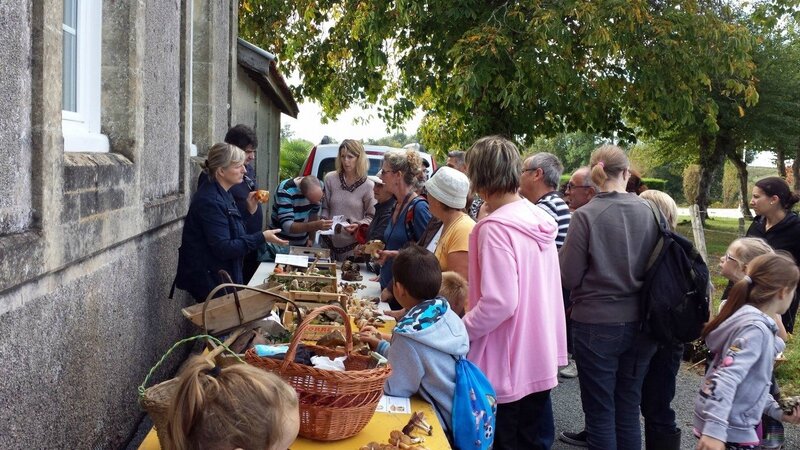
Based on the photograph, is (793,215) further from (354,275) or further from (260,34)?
(260,34)

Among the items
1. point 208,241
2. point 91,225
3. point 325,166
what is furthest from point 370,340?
point 325,166

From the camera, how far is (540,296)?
357 cm

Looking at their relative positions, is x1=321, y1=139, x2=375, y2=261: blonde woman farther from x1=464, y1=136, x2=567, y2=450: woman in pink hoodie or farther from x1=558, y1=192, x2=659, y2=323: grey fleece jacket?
x1=464, y1=136, x2=567, y2=450: woman in pink hoodie

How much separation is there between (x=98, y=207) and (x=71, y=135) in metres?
0.43

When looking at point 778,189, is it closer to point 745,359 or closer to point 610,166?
point 610,166

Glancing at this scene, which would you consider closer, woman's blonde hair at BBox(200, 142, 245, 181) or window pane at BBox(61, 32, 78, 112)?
window pane at BBox(61, 32, 78, 112)

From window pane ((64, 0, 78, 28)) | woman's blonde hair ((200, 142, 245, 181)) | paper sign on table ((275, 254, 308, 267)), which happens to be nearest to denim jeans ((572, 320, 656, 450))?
paper sign on table ((275, 254, 308, 267))

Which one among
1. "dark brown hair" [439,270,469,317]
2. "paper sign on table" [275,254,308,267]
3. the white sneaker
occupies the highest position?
"dark brown hair" [439,270,469,317]

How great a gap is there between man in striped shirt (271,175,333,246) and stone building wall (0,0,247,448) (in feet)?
3.02

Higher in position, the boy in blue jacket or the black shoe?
the boy in blue jacket

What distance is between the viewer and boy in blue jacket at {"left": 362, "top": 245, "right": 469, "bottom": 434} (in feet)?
9.98

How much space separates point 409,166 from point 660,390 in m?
2.14

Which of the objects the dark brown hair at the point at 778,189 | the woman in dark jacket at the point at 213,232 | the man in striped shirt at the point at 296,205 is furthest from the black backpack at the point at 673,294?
the man in striped shirt at the point at 296,205

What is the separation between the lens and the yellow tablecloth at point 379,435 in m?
2.63
